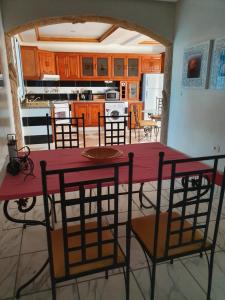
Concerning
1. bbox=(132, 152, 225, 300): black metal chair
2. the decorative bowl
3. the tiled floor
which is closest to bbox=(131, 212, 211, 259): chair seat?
bbox=(132, 152, 225, 300): black metal chair

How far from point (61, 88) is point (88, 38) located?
72.5 inches

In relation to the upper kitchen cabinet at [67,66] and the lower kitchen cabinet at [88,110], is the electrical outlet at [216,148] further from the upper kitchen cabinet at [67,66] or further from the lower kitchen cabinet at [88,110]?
the upper kitchen cabinet at [67,66]

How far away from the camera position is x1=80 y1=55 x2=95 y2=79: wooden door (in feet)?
22.1

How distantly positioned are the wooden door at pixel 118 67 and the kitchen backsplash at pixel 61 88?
14.9 inches

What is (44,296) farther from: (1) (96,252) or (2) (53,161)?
(2) (53,161)

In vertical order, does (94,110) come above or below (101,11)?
below

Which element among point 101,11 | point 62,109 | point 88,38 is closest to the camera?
point 101,11

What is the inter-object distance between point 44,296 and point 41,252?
436 mm

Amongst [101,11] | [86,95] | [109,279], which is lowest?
[109,279]

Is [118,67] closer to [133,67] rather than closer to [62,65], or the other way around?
[133,67]

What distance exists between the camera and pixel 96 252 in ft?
4.29

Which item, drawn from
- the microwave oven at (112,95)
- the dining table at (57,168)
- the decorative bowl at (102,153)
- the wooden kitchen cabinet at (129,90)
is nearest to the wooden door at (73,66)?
the microwave oven at (112,95)

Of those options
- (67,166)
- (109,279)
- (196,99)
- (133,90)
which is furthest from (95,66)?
(109,279)

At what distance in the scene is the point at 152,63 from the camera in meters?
7.16
